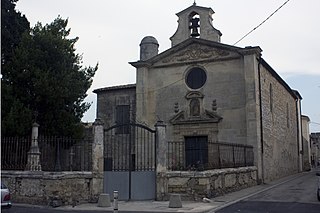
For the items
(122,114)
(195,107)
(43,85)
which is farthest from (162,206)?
(122,114)

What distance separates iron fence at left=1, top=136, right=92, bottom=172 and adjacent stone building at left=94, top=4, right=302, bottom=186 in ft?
24.4

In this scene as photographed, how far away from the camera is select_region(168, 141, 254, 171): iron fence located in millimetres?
17516

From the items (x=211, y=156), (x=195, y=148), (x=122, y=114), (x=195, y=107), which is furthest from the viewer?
(x=122, y=114)

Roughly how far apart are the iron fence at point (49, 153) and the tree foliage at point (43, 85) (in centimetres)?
152

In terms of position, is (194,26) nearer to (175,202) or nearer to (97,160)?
(97,160)

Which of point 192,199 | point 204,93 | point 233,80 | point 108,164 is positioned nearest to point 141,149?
point 108,164

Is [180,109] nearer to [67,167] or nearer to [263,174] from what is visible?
[263,174]

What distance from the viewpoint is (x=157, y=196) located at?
15.3 metres

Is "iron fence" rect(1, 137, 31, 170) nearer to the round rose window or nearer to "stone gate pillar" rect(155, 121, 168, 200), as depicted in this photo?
"stone gate pillar" rect(155, 121, 168, 200)

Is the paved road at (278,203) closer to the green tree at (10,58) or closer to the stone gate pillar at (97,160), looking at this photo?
the stone gate pillar at (97,160)

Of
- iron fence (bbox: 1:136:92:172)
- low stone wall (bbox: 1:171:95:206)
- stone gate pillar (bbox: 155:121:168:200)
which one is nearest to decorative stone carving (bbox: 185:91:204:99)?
iron fence (bbox: 1:136:92:172)

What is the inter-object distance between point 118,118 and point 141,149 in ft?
18.4

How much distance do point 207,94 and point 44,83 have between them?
10.2 meters

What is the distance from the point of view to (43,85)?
61.6ft
